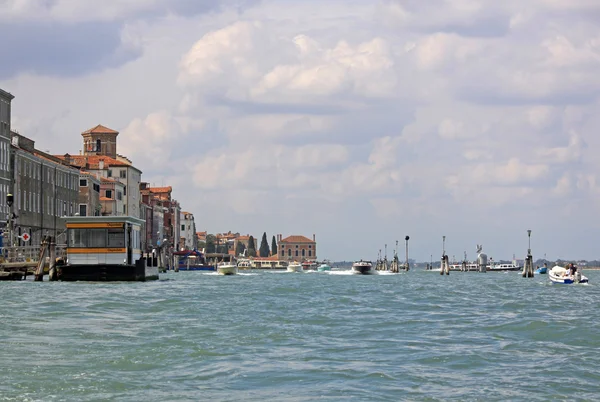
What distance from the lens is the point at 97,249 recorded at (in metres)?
52.5

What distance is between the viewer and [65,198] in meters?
99.0

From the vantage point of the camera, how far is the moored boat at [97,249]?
5191 centimetres

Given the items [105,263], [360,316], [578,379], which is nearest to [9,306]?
[360,316]

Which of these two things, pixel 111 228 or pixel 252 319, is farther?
pixel 111 228

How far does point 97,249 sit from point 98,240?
0.44m

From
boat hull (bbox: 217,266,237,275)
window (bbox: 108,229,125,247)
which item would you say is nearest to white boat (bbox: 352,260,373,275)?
boat hull (bbox: 217,266,237,275)

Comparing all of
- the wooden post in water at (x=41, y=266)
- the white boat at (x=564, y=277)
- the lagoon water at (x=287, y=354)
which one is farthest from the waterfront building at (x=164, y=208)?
the lagoon water at (x=287, y=354)

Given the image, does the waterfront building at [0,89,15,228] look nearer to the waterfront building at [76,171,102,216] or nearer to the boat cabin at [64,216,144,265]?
the boat cabin at [64,216,144,265]

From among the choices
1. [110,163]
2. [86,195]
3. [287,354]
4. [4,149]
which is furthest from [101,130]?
[287,354]

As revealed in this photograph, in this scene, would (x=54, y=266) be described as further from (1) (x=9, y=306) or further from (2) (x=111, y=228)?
(1) (x=9, y=306)

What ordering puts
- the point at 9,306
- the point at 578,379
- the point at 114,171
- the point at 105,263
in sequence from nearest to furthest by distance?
1. the point at 578,379
2. the point at 9,306
3. the point at 105,263
4. the point at 114,171

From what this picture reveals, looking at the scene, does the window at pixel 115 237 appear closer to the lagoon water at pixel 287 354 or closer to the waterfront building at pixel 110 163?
the lagoon water at pixel 287 354

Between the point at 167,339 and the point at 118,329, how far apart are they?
2.45 metres

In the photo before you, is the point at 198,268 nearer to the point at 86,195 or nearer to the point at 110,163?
the point at 110,163
